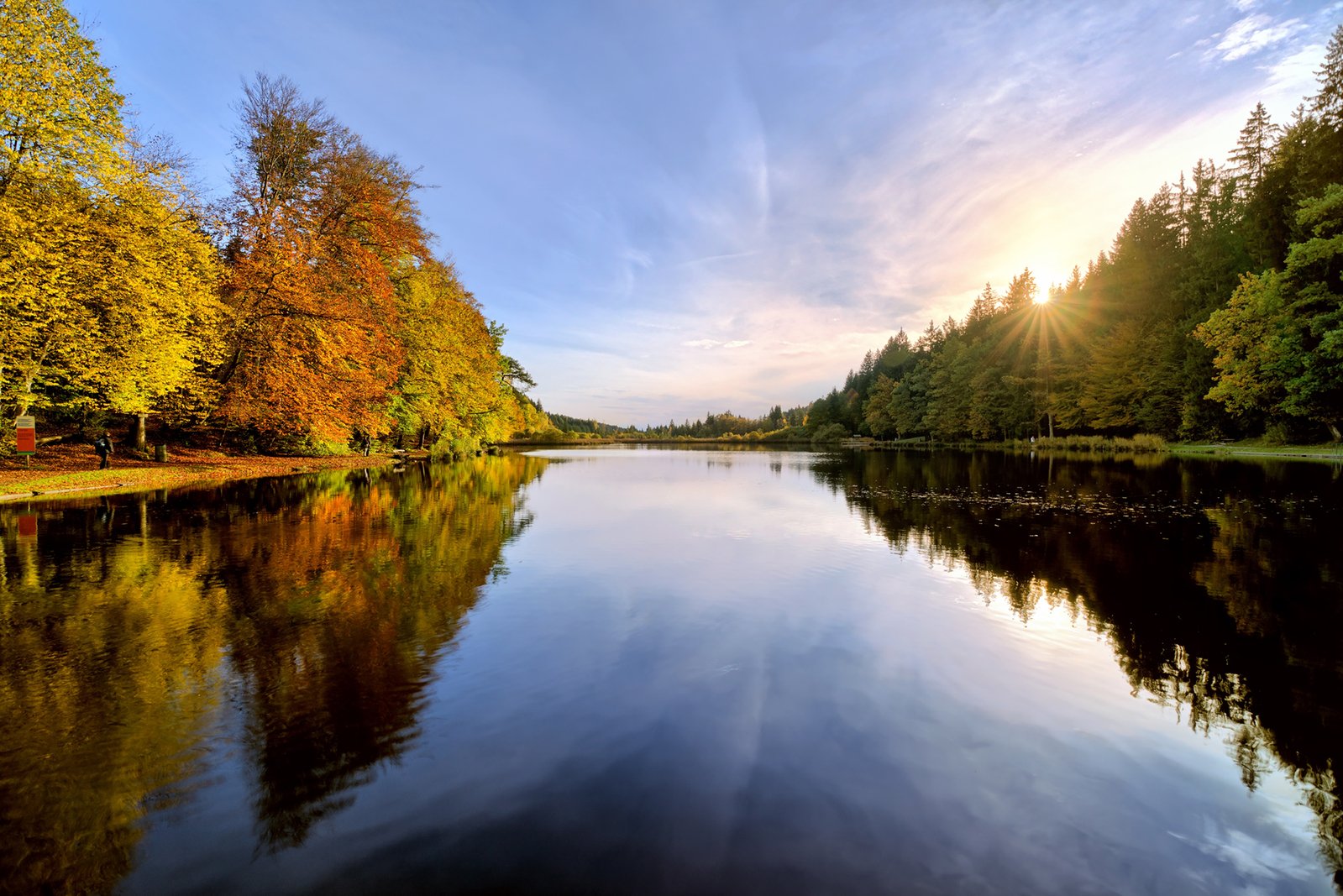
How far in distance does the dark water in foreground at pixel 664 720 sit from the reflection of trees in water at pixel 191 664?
34mm

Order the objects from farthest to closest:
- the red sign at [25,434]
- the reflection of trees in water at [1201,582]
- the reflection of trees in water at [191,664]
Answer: the red sign at [25,434]
the reflection of trees in water at [1201,582]
the reflection of trees in water at [191,664]

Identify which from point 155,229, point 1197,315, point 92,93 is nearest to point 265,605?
point 155,229

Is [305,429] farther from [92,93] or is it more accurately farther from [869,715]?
[869,715]

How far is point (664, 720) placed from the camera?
4.79 m

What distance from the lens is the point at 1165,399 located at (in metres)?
50.0

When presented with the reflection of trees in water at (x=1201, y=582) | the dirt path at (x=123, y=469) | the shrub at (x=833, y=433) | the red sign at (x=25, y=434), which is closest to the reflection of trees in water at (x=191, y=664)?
the dirt path at (x=123, y=469)

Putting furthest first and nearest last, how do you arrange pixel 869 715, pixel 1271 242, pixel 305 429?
pixel 1271 242
pixel 305 429
pixel 869 715

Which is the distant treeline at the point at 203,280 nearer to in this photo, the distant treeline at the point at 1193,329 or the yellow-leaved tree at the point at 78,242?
the yellow-leaved tree at the point at 78,242

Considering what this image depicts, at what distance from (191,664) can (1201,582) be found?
13801 mm

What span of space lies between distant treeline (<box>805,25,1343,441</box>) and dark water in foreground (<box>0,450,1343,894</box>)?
37.0 meters

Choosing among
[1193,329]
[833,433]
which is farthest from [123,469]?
[833,433]

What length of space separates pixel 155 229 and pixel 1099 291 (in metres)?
85.7

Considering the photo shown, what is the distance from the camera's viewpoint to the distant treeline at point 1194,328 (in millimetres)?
33906

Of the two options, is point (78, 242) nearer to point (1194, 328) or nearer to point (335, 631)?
point (335, 631)
